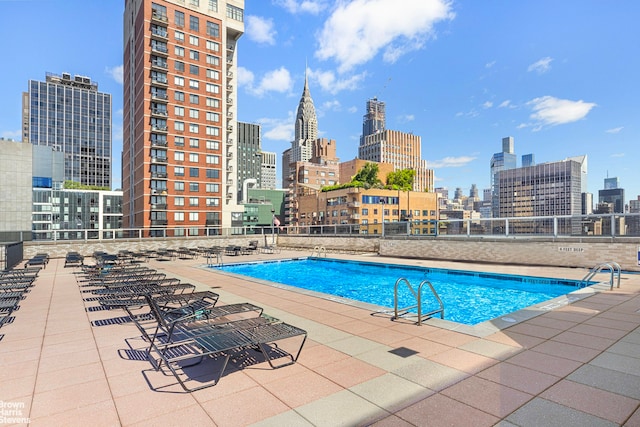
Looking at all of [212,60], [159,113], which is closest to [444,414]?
[159,113]

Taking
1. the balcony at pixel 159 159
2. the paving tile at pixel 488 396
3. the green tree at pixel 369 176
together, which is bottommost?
the paving tile at pixel 488 396

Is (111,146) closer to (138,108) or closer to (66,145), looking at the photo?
(66,145)

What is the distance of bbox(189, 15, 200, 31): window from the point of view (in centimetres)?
5622

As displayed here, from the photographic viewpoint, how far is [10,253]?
607 inches

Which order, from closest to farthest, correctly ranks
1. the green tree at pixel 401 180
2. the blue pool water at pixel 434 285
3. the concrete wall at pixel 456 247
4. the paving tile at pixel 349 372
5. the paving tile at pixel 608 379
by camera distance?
the paving tile at pixel 608 379 < the paving tile at pixel 349 372 < the blue pool water at pixel 434 285 < the concrete wall at pixel 456 247 < the green tree at pixel 401 180

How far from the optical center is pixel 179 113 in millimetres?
55438

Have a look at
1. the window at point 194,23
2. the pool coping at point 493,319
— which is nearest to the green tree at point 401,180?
the window at point 194,23

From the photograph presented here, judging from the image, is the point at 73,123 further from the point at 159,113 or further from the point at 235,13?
the point at 159,113

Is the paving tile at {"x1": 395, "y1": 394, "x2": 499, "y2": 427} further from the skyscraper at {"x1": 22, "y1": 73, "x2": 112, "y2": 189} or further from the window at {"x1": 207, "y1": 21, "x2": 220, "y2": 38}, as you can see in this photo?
the skyscraper at {"x1": 22, "y1": 73, "x2": 112, "y2": 189}

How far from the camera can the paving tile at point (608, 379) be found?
361 cm

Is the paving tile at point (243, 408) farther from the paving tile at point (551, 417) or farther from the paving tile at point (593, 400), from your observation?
the paving tile at point (593, 400)

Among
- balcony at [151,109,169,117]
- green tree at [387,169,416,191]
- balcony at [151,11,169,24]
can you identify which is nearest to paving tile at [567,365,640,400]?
balcony at [151,109,169,117]

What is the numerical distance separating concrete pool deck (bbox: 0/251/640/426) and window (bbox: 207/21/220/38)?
62.4m

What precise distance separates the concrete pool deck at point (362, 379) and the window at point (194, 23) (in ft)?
202
